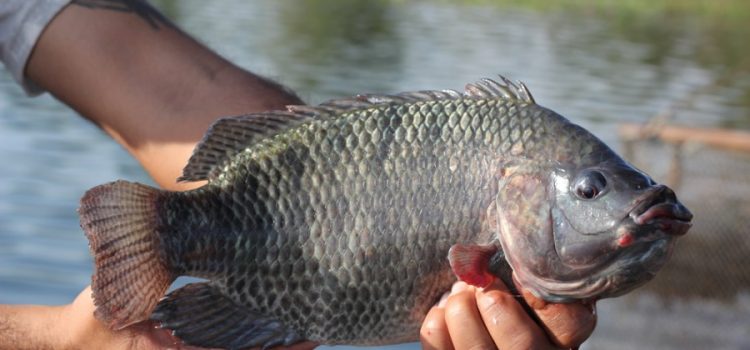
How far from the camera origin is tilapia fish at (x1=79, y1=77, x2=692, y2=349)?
7.84 ft

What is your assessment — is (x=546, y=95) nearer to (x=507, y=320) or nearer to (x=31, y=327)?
(x=31, y=327)

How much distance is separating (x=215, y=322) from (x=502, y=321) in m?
0.62

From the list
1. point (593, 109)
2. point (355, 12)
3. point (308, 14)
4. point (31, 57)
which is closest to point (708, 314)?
point (31, 57)

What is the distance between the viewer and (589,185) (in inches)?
91.2

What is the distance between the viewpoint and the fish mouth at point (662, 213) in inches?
88.0

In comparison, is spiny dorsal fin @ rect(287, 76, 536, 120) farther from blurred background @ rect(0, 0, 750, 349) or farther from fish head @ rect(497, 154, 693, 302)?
blurred background @ rect(0, 0, 750, 349)

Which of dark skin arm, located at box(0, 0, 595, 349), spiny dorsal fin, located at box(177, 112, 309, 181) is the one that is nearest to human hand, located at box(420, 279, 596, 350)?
spiny dorsal fin, located at box(177, 112, 309, 181)

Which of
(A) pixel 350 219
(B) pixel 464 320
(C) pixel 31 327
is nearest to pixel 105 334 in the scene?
(C) pixel 31 327

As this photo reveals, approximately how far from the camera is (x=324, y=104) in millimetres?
2523

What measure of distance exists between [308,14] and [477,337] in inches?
944

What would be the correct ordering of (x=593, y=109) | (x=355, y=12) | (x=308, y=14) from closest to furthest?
(x=593, y=109)
(x=308, y=14)
(x=355, y=12)

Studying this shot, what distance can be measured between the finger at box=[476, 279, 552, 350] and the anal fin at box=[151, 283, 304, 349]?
0.41 m

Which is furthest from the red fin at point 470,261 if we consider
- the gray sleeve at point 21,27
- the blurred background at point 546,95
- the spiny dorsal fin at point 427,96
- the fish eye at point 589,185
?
the blurred background at point 546,95

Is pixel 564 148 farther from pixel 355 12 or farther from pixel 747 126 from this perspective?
pixel 355 12
